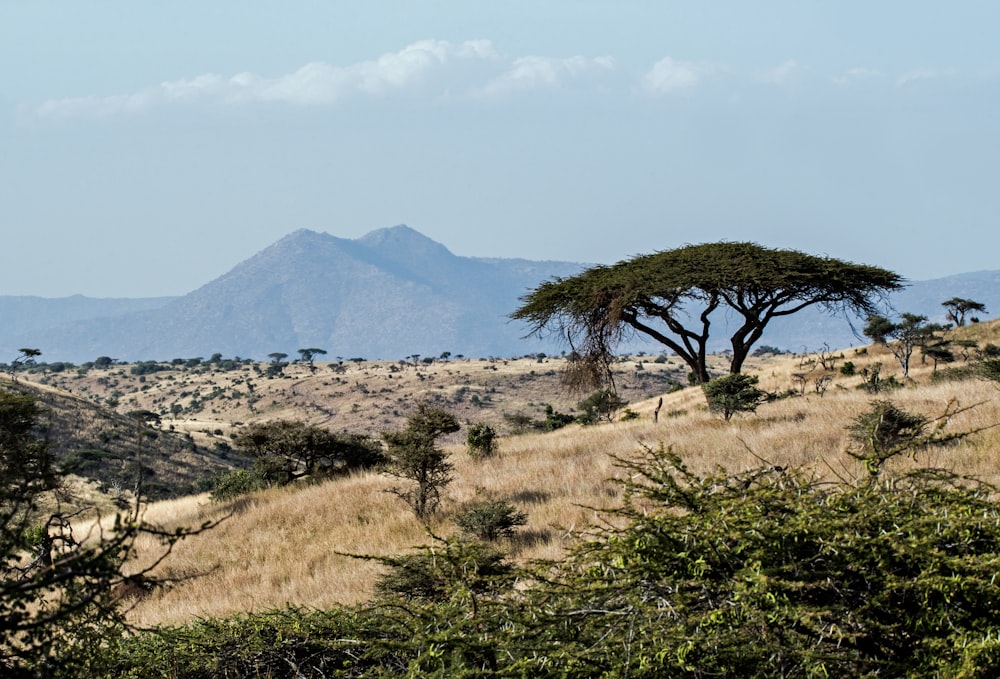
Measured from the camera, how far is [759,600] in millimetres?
4195

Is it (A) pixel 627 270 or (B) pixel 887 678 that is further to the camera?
(A) pixel 627 270

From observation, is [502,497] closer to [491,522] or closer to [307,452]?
[491,522]

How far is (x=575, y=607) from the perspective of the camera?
15.5ft

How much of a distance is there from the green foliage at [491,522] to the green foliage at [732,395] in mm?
10745

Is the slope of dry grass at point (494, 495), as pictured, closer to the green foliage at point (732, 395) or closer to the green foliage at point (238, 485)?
the green foliage at point (732, 395)

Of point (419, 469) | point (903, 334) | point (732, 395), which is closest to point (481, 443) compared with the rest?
point (419, 469)

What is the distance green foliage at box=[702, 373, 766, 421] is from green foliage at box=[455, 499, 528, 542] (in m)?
10.7

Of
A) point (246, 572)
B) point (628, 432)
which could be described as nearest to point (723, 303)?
point (628, 432)

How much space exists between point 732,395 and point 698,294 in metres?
9.93

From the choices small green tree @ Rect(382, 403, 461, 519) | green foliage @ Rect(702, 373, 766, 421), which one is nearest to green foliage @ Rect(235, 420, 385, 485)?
small green tree @ Rect(382, 403, 461, 519)

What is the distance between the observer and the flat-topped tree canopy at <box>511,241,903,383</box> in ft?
107

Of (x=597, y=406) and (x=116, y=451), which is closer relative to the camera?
(x=597, y=406)

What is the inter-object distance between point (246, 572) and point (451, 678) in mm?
11638

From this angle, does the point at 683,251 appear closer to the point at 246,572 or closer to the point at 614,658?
the point at 246,572
